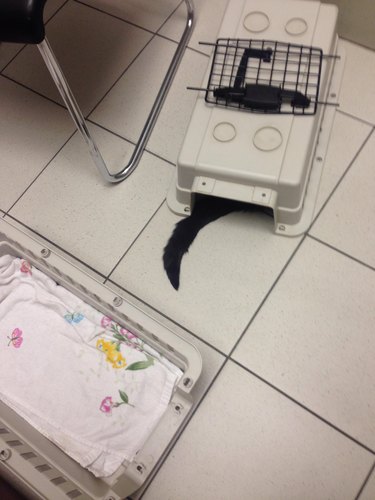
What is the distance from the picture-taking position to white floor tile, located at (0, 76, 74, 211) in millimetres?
1226

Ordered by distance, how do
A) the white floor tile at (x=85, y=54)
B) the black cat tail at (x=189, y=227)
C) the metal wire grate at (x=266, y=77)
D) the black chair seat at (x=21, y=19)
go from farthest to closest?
the white floor tile at (x=85, y=54)
the black cat tail at (x=189, y=227)
the metal wire grate at (x=266, y=77)
the black chair seat at (x=21, y=19)

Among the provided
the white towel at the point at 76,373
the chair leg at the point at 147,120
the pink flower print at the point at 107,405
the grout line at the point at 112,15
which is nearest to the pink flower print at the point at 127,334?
the white towel at the point at 76,373

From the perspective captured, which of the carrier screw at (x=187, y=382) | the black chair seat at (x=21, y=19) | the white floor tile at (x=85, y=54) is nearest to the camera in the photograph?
the black chair seat at (x=21, y=19)

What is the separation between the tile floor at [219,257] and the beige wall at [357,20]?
0.03 meters

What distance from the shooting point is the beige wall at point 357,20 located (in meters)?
1.15

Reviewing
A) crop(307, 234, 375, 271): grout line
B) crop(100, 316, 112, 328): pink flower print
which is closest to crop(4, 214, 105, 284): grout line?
crop(100, 316, 112, 328): pink flower print

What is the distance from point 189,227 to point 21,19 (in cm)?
55

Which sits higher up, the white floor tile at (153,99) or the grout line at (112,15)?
the grout line at (112,15)

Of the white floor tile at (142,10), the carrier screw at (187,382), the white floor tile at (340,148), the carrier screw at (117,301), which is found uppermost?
the white floor tile at (142,10)

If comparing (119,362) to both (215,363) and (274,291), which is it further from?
(274,291)

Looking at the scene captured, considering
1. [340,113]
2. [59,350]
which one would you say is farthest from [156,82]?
[59,350]

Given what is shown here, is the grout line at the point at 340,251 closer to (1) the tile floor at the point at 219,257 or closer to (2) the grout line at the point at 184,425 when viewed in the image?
(1) the tile floor at the point at 219,257

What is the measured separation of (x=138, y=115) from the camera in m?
1.25

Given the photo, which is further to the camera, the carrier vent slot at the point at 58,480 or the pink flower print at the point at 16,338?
the pink flower print at the point at 16,338
